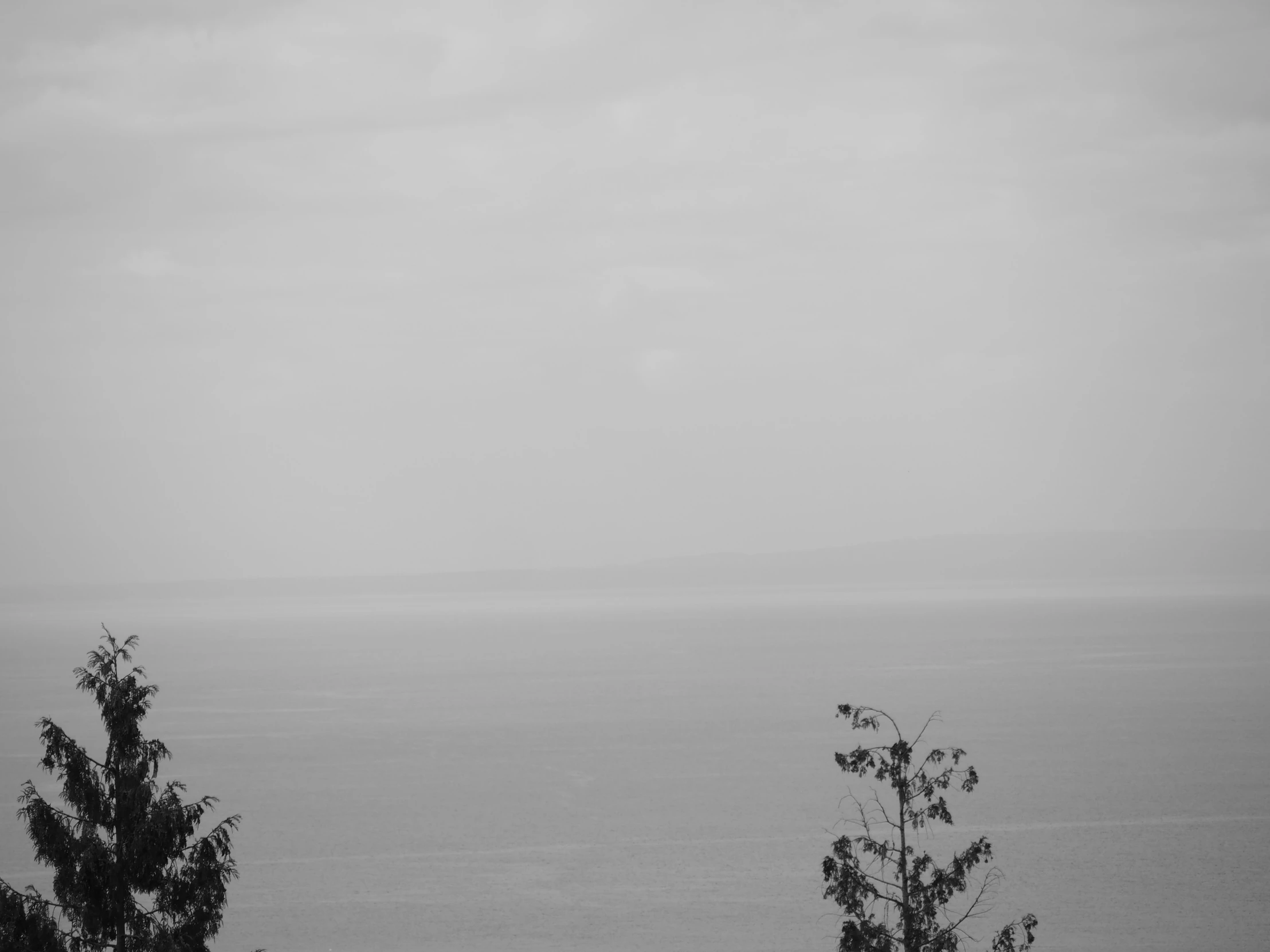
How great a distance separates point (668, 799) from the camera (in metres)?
68.2

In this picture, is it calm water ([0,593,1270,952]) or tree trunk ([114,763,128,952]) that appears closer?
tree trunk ([114,763,128,952])

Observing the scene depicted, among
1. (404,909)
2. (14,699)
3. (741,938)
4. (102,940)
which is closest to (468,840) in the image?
(404,909)

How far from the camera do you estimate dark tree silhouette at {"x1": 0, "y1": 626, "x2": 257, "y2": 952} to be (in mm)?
12664

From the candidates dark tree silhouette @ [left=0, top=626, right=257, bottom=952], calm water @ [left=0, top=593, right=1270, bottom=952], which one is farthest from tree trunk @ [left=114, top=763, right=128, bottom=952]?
calm water @ [left=0, top=593, right=1270, bottom=952]

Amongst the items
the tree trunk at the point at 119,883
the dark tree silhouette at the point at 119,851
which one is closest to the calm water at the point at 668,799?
the dark tree silhouette at the point at 119,851

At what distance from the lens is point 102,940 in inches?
511

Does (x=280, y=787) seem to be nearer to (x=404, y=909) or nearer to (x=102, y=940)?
(x=404, y=909)

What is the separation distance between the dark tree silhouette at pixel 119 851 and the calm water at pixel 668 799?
31258mm

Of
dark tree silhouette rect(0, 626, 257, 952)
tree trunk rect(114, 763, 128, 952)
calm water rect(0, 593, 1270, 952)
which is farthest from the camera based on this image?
calm water rect(0, 593, 1270, 952)

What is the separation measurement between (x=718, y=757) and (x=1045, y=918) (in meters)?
39.6

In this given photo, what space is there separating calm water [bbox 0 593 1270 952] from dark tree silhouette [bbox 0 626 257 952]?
31.3 meters

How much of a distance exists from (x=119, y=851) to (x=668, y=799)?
5743 cm

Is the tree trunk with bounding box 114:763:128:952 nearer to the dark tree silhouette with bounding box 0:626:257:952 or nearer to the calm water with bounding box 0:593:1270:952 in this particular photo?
the dark tree silhouette with bounding box 0:626:257:952

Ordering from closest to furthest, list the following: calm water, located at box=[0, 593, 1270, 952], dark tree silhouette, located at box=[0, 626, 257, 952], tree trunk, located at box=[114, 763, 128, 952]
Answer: dark tree silhouette, located at box=[0, 626, 257, 952], tree trunk, located at box=[114, 763, 128, 952], calm water, located at box=[0, 593, 1270, 952]
